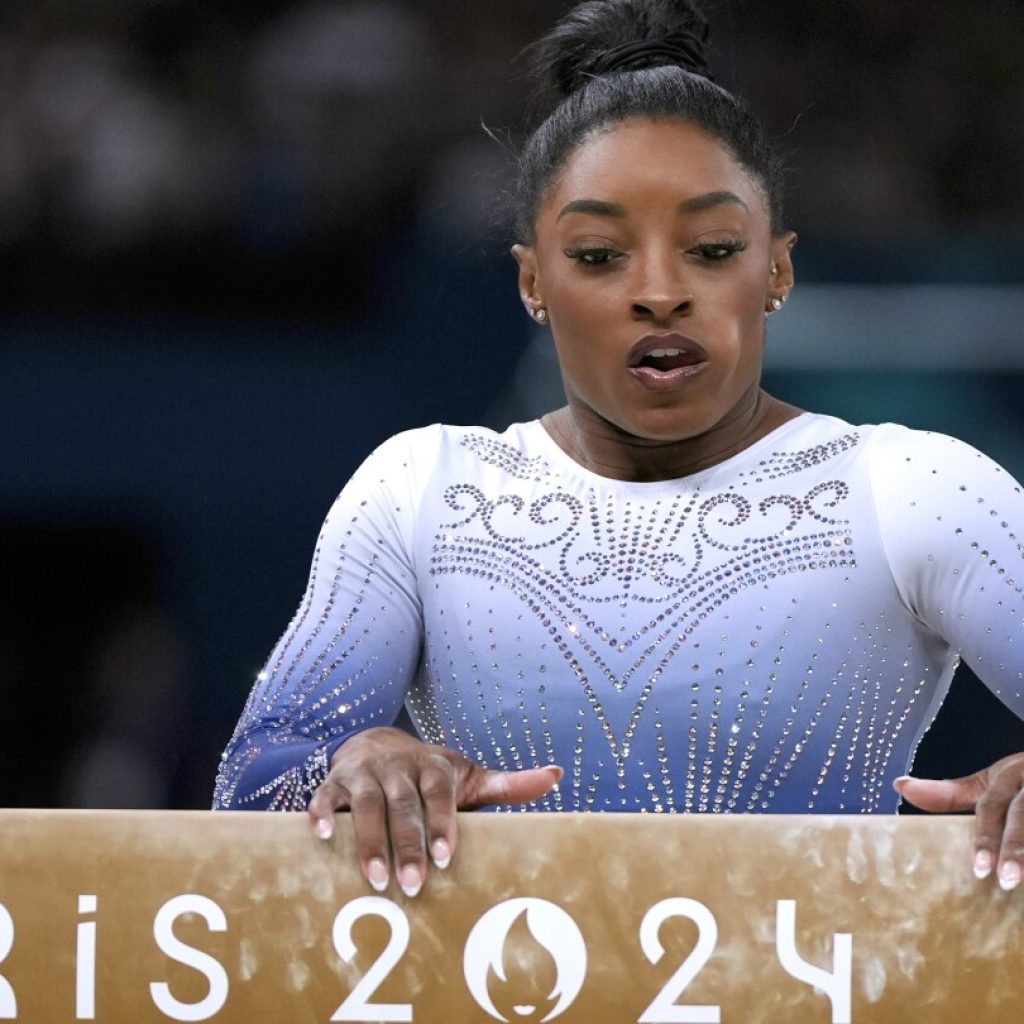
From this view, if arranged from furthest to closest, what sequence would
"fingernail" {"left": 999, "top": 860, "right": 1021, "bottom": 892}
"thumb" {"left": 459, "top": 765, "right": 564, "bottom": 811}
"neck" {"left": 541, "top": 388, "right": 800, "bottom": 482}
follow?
"neck" {"left": 541, "top": 388, "right": 800, "bottom": 482}
"thumb" {"left": 459, "top": 765, "right": 564, "bottom": 811}
"fingernail" {"left": 999, "top": 860, "right": 1021, "bottom": 892}

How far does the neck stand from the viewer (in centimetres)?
192

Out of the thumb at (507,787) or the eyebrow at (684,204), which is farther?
the eyebrow at (684,204)

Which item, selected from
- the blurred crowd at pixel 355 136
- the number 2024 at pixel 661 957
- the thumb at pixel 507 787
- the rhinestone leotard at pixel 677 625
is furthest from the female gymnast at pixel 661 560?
the blurred crowd at pixel 355 136

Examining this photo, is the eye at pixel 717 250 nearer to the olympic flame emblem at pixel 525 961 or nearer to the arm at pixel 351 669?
the arm at pixel 351 669

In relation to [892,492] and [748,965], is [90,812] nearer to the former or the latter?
[748,965]

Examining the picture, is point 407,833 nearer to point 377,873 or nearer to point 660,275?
point 377,873

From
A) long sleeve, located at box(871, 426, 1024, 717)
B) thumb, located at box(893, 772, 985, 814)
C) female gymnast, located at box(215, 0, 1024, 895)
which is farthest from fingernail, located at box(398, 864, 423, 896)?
long sleeve, located at box(871, 426, 1024, 717)

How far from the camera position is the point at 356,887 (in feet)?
4.66

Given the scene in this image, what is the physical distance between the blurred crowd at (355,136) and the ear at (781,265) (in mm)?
1273

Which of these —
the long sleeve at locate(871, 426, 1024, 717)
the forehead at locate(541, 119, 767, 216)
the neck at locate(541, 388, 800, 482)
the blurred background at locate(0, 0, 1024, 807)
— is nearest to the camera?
the long sleeve at locate(871, 426, 1024, 717)

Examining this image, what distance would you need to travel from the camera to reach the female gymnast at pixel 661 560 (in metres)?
1.77

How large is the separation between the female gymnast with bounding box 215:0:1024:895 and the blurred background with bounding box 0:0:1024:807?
1.19 m

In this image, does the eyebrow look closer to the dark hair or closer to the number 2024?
the dark hair

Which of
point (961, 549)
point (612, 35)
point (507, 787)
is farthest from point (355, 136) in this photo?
point (507, 787)
